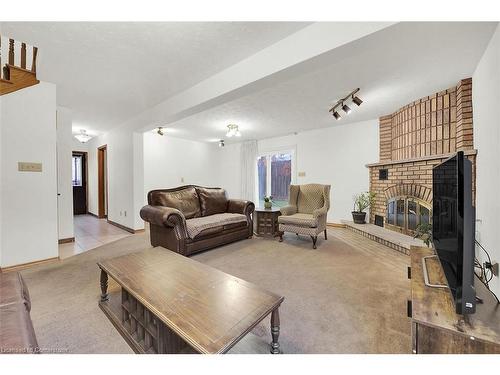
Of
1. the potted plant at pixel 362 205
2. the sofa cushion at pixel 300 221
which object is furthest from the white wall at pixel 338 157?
the sofa cushion at pixel 300 221

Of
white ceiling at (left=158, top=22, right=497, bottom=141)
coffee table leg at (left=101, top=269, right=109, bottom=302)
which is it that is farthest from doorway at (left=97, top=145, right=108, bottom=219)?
coffee table leg at (left=101, top=269, right=109, bottom=302)

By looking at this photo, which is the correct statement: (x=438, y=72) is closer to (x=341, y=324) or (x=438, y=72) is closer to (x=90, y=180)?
(x=341, y=324)

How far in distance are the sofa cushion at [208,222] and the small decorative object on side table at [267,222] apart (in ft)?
1.32

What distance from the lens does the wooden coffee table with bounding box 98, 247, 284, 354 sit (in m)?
0.93

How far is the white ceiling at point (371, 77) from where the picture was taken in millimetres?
1609

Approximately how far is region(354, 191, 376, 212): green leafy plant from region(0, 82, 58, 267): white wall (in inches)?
196

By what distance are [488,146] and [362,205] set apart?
2.58 m

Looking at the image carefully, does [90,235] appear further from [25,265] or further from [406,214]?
[406,214]

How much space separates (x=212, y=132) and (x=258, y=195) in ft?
7.45

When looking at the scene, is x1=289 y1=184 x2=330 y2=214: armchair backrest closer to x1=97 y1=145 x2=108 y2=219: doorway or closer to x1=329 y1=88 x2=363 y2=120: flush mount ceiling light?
x1=329 y1=88 x2=363 y2=120: flush mount ceiling light

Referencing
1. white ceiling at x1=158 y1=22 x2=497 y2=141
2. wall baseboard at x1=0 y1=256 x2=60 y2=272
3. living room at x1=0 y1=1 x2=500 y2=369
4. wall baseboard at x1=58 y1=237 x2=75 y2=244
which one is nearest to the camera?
living room at x1=0 y1=1 x2=500 y2=369

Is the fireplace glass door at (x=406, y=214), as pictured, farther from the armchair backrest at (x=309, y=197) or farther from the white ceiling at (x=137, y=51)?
the white ceiling at (x=137, y=51)

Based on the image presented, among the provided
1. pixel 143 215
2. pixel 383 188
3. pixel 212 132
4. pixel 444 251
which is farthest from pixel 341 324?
pixel 212 132
